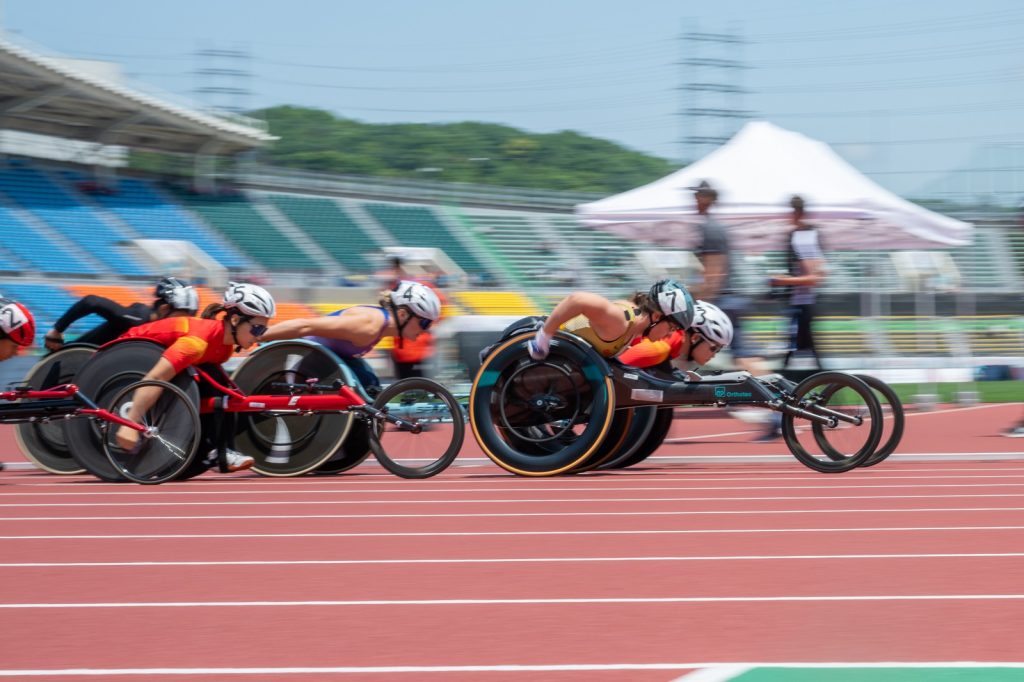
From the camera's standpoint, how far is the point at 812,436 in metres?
9.83

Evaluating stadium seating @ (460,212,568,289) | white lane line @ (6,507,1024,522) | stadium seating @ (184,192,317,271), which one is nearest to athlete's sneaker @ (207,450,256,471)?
white lane line @ (6,507,1024,522)

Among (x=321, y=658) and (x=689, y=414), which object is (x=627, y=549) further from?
(x=689, y=414)

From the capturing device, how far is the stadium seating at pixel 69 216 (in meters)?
36.2

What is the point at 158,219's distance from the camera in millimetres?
39562

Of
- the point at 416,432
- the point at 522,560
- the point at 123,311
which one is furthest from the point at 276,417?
the point at 522,560

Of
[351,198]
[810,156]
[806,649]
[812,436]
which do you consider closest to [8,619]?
[806,649]

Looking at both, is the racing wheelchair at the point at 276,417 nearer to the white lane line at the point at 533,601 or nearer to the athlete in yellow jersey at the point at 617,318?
the athlete in yellow jersey at the point at 617,318

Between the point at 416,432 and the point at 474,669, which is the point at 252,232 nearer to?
the point at 416,432

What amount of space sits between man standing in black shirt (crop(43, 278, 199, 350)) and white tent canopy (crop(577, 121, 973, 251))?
8764mm

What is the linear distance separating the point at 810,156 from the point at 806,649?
16.0 meters

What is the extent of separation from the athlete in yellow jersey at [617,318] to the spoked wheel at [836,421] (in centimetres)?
89

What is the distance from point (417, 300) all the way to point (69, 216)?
2986 centimetres

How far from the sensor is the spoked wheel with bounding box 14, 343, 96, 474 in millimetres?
9797

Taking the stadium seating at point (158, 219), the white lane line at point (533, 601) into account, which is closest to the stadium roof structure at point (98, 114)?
the stadium seating at point (158, 219)
